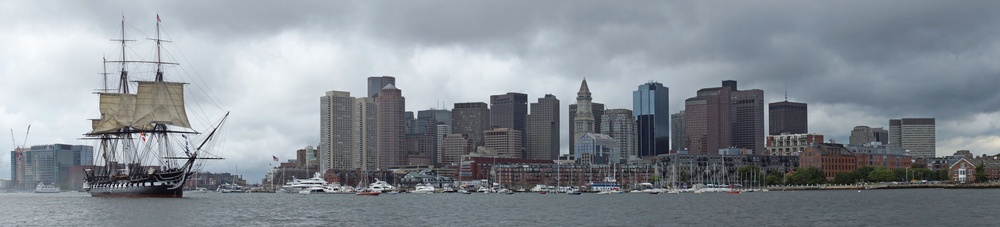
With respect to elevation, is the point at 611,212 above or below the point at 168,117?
below

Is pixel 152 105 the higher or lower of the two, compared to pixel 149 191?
higher

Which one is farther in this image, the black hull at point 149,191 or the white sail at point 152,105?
the white sail at point 152,105

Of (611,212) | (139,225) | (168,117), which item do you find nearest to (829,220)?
(611,212)

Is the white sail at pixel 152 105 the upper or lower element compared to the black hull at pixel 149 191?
upper

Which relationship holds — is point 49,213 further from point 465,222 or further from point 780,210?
point 780,210

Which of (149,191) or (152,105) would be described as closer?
(149,191)

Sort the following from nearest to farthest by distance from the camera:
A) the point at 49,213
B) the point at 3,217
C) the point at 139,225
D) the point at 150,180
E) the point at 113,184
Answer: the point at 139,225 < the point at 3,217 < the point at 49,213 < the point at 150,180 < the point at 113,184

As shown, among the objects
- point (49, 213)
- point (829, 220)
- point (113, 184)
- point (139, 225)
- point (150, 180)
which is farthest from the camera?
point (113, 184)

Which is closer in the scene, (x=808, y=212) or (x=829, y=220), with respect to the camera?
(x=829, y=220)

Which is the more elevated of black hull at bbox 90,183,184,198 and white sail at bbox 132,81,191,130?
white sail at bbox 132,81,191,130

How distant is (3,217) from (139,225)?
35646 millimetres

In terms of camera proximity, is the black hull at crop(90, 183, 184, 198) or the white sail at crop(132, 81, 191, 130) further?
the white sail at crop(132, 81, 191, 130)

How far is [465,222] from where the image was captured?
117000 mm

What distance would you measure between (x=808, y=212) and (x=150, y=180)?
Answer: 10318 centimetres
